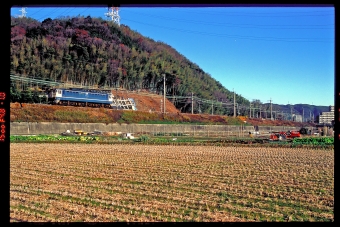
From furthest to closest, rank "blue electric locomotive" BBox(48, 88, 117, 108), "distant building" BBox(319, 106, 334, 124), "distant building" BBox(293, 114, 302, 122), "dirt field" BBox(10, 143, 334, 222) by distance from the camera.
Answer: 1. "distant building" BBox(293, 114, 302, 122)
2. "blue electric locomotive" BBox(48, 88, 117, 108)
3. "dirt field" BBox(10, 143, 334, 222)
4. "distant building" BBox(319, 106, 334, 124)

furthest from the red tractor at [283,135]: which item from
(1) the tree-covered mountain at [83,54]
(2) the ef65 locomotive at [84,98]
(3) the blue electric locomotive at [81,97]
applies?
(3) the blue electric locomotive at [81,97]

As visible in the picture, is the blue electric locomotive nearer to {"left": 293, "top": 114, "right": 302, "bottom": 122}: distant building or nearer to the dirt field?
the dirt field

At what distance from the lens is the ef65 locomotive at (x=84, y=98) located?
36062mm

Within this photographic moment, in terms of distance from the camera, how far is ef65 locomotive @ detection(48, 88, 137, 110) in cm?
3606

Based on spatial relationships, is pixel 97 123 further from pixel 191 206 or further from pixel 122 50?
pixel 191 206

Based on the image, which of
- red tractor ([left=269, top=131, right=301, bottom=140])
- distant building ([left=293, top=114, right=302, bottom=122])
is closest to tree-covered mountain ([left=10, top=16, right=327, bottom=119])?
red tractor ([left=269, top=131, right=301, bottom=140])

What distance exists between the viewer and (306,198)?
811 centimetres

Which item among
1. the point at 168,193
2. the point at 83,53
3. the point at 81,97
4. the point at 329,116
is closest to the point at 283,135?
the point at 81,97

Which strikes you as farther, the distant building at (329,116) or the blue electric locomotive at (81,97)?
the blue electric locomotive at (81,97)

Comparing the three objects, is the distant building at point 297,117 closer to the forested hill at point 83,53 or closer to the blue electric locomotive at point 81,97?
the forested hill at point 83,53

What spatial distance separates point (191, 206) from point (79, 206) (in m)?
2.20

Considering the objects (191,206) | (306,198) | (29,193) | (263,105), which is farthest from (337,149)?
(263,105)

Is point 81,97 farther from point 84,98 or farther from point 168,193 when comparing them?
point 168,193

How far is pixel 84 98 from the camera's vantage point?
126ft
